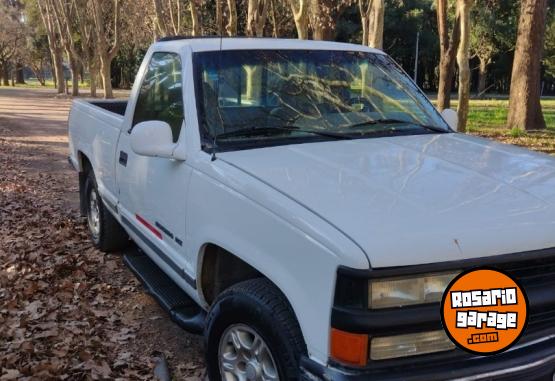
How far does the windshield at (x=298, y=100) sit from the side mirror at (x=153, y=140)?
23cm

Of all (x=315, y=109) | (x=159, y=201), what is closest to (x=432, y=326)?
(x=315, y=109)

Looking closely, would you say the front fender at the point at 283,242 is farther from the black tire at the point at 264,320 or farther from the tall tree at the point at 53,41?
the tall tree at the point at 53,41

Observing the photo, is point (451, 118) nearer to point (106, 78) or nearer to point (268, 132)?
point (268, 132)

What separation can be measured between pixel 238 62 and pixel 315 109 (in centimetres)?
60

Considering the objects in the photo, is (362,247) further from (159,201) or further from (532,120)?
(532,120)

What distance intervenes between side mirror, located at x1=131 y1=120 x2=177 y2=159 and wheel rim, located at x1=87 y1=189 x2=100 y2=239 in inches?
102

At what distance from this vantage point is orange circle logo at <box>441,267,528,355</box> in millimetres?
2217

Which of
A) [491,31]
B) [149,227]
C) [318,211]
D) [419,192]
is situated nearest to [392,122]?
[419,192]

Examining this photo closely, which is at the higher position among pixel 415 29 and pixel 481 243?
pixel 415 29

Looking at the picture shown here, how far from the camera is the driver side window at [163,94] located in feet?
12.7

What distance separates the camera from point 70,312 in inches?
184

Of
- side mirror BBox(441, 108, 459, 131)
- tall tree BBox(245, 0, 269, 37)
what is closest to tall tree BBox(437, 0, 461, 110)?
tall tree BBox(245, 0, 269, 37)

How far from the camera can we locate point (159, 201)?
3795 mm

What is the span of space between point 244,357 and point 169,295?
1.15 metres
